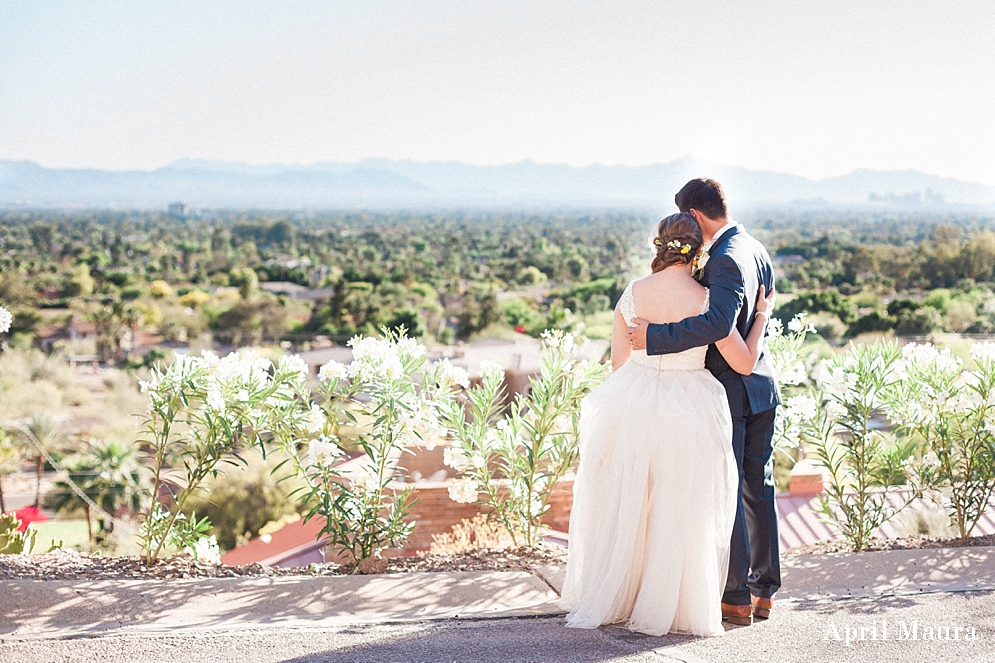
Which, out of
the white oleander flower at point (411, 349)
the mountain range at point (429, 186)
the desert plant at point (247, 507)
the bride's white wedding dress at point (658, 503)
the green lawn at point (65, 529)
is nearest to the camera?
the bride's white wedding dress at point (658, 503)

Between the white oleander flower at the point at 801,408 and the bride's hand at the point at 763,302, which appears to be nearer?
the bride's hand at the point at 763,302

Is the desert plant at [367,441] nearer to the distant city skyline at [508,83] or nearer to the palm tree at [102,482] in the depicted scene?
the palm tree at [102,482]

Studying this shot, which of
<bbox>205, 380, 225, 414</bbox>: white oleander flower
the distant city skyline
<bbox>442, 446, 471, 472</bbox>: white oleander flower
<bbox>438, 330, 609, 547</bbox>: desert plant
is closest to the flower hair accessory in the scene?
<bbox>438, 330, 609, 547</bbox>: desert plant

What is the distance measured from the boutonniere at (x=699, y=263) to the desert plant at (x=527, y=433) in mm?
783

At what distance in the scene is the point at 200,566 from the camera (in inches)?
106

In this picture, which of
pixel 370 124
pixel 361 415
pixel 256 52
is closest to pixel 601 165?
pixel 370 124

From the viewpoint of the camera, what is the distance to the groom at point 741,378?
216 cm

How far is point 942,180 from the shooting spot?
32969mm

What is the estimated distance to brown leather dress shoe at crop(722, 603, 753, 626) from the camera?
2.22 meters

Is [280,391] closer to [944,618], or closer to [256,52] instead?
[944,618]

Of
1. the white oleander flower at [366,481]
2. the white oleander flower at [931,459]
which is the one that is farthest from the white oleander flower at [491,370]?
the white oleander flower at [931,459]

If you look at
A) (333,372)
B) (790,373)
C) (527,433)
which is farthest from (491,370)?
(790,373)

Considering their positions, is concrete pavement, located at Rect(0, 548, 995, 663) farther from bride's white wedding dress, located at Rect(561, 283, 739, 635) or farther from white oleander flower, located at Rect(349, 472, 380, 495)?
white oleander flower, located at Rect(349, 472, 380, 495)

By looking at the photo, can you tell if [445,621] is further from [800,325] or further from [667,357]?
[800,325]
